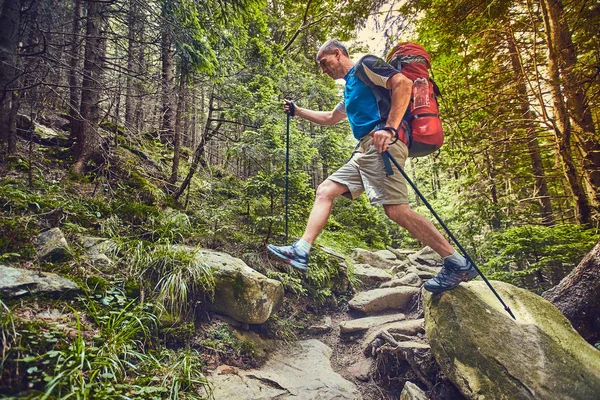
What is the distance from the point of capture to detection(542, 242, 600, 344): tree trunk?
321 cm

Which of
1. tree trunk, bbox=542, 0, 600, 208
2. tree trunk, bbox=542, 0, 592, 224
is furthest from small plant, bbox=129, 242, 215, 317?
tree trunk, bbox=542, 0, 600, 208

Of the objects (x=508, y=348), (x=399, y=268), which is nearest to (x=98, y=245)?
(x=508, y=348)

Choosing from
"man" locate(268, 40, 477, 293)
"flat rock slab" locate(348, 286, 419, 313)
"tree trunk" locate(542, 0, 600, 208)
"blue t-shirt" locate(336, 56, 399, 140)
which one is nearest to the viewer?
"man" locate(268, 40, 477, 293)

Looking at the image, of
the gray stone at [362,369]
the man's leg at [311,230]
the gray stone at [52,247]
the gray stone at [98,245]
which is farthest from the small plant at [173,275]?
the gray stone at [362,369]

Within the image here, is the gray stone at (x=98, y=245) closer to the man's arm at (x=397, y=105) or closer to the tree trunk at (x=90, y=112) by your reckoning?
the tree trunk at (x=90, y=112)

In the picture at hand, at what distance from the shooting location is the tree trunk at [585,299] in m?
3.21

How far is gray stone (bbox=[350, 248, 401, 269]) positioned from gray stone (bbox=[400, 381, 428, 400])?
653 centimetres

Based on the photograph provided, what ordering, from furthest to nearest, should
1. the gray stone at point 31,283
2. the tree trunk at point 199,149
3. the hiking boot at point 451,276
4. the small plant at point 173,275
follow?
the tree trunk at point 199,149 → the small plant at point 173,275 → the hiking boot at point 451,276 → the gray stone at point 31,283

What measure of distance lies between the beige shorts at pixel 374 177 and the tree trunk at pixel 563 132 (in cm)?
355

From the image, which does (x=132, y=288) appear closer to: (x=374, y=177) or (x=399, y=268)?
(x=374, y=177)

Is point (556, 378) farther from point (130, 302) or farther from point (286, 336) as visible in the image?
point (130, 302)

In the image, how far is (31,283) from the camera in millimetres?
2541

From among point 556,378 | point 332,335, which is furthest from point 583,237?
point 332,335

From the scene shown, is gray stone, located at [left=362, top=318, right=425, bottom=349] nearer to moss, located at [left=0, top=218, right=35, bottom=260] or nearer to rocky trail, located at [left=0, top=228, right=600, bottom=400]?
rocky trail, located at [left=0, top=228, right=600, bottom=400]
